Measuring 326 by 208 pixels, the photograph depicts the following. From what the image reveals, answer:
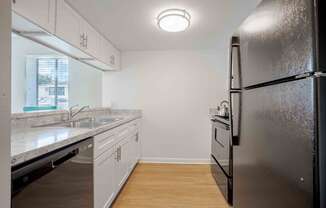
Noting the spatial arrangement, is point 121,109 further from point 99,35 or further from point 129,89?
point 99,35

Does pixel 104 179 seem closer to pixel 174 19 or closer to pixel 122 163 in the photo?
pixel 122 163

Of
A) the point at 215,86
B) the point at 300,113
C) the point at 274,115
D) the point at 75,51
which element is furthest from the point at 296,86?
the point at 215,86

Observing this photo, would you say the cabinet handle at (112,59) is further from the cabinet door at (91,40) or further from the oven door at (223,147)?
the oven door at (223,147)

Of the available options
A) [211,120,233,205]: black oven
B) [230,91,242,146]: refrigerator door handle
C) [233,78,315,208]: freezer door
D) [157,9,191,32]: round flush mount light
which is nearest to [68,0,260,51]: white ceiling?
[157,9,191,32]: round flush mount light

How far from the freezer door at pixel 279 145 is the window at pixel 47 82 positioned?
4.33m

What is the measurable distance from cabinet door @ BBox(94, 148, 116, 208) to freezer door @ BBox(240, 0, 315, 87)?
136cm

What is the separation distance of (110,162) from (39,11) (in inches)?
57.4

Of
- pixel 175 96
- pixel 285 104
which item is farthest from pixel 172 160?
pixel 285 104

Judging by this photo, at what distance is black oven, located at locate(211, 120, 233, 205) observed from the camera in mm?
2436

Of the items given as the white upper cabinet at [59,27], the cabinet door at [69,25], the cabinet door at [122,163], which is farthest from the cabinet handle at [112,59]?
the cabinet door at [122,163]

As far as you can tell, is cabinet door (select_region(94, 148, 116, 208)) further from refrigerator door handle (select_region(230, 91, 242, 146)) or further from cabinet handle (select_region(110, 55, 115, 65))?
cabinet handle (select_region(110, 55, 115, 65))

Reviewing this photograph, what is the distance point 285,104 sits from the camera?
927 millimetres

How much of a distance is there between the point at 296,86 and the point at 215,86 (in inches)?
129

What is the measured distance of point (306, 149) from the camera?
0.79 metres
